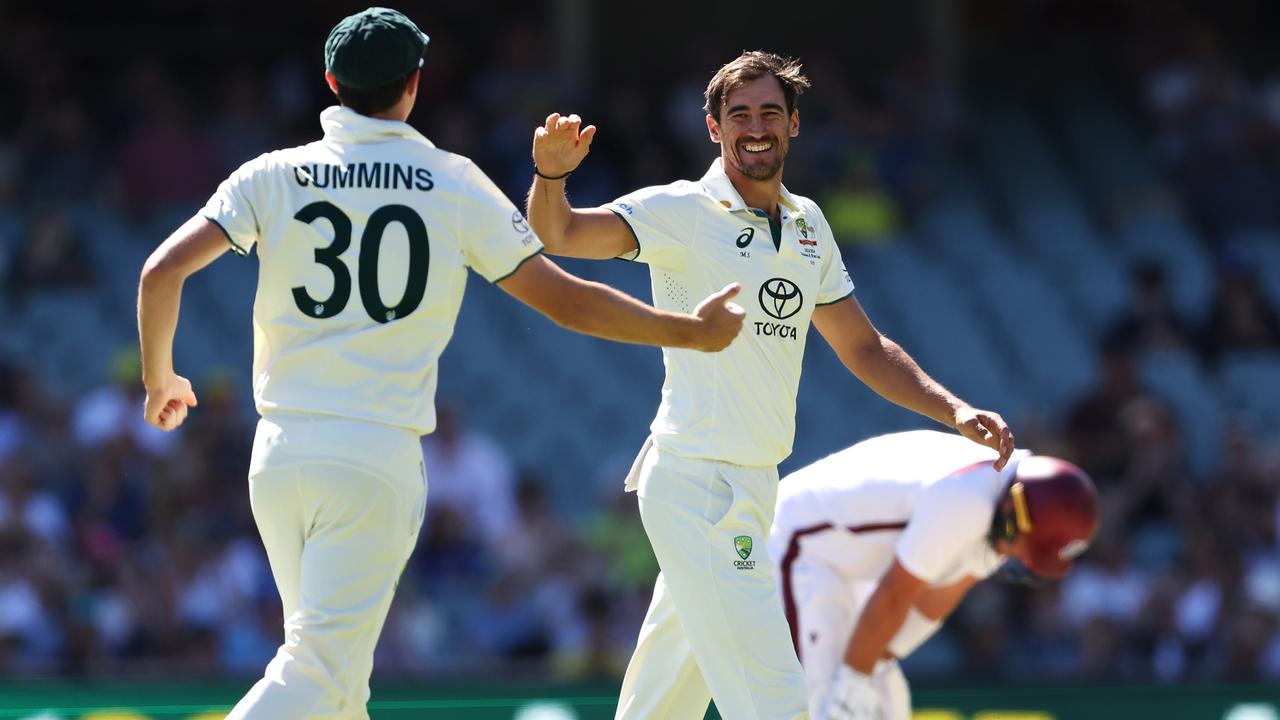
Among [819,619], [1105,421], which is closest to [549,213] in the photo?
[819,619]

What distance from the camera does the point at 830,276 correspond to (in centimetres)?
595

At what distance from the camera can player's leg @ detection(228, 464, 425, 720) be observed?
190 inches

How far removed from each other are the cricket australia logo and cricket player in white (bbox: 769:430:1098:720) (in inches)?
40.5

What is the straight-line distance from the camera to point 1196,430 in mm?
12312

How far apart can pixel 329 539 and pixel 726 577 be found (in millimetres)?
1223

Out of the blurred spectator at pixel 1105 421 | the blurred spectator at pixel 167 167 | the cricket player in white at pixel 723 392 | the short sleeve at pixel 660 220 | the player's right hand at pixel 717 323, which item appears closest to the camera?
the player's right hand at pixel 717 323

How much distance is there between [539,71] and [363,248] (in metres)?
10.2

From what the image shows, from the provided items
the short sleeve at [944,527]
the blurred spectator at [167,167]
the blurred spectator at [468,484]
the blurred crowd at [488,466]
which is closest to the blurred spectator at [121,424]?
the blurred crowd at [488,466]

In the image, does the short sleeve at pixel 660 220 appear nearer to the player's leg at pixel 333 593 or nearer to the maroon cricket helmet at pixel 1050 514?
the player's leg at pixel 333 593

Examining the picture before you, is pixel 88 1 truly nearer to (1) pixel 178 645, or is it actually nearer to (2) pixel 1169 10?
(1) pixel 178 645

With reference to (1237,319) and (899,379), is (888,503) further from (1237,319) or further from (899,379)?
(1237,319)

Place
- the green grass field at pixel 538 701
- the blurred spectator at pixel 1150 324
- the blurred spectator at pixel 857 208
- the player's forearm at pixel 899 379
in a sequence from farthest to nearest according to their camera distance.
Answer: the blurred spectator at pixel 857 208 < the blurred spectator at pixel 1150 324 < the green grass field at pixel 538 701 < the player's forearm at pixel 899 379

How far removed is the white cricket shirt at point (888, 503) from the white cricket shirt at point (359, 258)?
225 cm

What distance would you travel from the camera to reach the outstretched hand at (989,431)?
577 cm
